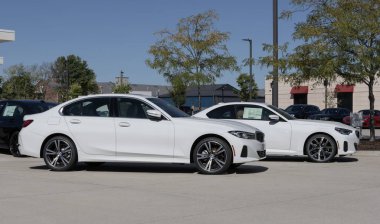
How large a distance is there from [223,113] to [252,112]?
724mm

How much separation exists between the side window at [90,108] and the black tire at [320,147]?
486 cm

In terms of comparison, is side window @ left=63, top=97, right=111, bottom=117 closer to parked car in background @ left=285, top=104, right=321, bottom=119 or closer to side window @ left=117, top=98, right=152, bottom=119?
side window @ left=117, top=98, right=152, bottom=119

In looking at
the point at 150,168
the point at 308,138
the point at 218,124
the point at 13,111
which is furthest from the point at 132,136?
the point at 13,111

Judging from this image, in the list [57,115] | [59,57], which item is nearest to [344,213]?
[57,115]

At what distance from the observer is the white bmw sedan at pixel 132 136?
423 inches

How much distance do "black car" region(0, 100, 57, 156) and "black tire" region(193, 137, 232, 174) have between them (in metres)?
6.12

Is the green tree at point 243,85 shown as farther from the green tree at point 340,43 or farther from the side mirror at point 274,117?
the side mirror at point 274,117

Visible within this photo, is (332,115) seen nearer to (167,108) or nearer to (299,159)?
(299,159)

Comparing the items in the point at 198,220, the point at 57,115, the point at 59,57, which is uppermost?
the point at 59,57

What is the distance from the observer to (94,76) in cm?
10881

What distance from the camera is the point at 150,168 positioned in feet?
39.5

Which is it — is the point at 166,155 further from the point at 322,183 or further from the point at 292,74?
the point at 292,74

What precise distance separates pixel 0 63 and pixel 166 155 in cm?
3855

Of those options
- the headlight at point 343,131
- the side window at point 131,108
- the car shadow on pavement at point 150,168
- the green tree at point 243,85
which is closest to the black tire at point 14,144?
the car shadow on pavement at point 150,168
